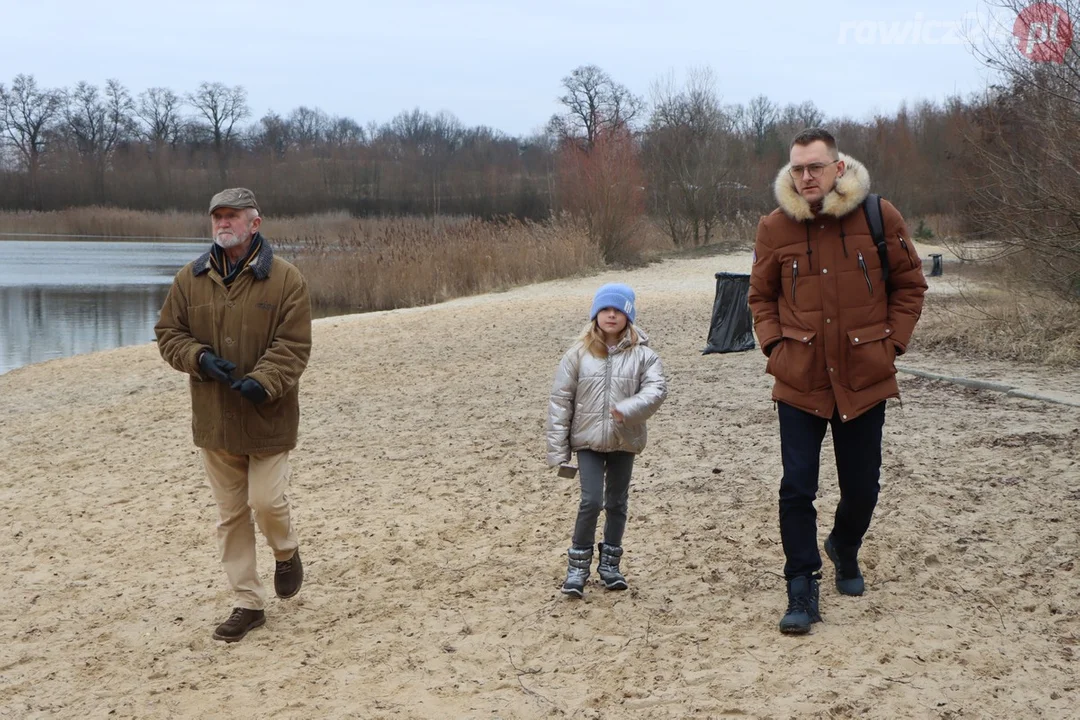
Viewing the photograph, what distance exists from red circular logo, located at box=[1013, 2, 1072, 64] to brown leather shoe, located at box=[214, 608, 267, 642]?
9.55 meters

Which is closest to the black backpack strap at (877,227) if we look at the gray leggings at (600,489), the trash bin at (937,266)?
the gray leggings at (600,489)

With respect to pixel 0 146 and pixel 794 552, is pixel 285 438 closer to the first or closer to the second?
pixel 794 552

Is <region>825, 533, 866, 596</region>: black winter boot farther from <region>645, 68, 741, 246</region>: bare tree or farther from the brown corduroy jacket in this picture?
<region>645, 68, 741, 246</region>: bare tree

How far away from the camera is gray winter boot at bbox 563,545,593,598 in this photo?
16.8 feet

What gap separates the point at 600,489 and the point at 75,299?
A: 28303mm

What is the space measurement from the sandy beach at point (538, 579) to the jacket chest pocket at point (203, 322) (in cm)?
137

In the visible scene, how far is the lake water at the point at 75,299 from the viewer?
21781 mm

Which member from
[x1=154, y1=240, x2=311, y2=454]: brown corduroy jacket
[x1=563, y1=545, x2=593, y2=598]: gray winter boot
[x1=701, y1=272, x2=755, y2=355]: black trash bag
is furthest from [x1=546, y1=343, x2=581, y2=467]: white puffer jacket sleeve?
[x1=701, y1=272, x2=755, y2=355]: black trash bag

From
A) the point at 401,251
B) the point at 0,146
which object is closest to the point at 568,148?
the point at 401,251

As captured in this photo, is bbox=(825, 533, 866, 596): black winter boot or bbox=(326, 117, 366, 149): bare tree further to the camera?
bbox=(326, 117, 366, 149): bare tree

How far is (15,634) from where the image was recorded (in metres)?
5.44

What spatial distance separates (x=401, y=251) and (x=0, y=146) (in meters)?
82.6

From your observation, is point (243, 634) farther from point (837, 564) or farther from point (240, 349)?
point (837, 564)

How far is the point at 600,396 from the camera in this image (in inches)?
194
